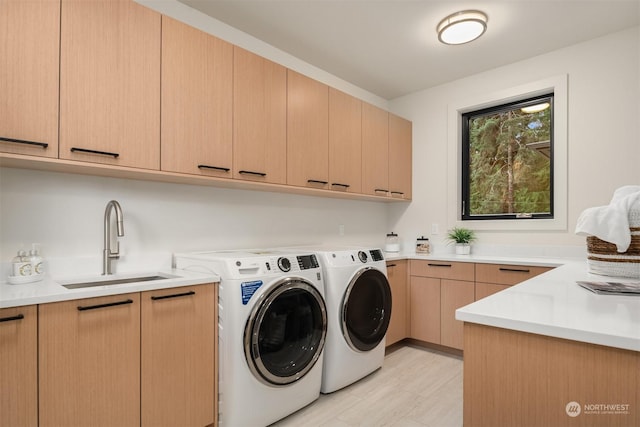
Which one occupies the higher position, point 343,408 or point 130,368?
point 130,368

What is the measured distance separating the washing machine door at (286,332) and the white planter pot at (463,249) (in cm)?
170

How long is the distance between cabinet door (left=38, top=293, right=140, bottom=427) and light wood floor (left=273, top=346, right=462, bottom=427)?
2.86ft

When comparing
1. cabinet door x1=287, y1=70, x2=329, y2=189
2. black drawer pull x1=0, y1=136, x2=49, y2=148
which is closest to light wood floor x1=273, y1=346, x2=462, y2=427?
cabinet door x1=287, y1=70, x2=329, y2=189

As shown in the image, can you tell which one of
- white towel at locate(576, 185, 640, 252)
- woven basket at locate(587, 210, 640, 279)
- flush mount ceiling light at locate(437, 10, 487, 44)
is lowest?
woven basket at locate(587, 210, 640, 279)

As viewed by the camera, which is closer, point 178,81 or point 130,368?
point 130,368

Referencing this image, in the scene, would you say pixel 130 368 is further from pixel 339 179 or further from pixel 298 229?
pixel 339 179

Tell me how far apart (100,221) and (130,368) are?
84 cm

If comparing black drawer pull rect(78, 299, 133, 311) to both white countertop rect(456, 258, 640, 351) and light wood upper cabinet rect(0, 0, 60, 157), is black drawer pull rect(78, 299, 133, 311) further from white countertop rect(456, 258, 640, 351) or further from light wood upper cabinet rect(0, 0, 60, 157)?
white countertop rect(456, 258, 640, 351)

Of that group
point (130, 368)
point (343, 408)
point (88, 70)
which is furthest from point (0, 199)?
point (343, 408)

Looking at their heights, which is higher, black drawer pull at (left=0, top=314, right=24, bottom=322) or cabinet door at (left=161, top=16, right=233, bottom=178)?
cabinet door at (left=161, top=16, right=233, bottom=178)

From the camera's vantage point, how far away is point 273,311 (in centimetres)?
192

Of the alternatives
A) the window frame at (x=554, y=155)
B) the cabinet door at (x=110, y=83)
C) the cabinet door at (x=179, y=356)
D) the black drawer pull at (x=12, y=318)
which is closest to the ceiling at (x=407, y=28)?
the window frame at (x=554, y=155)

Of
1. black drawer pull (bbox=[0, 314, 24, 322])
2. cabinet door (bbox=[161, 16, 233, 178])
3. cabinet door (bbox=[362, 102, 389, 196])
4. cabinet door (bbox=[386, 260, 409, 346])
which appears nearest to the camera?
black drawer pull (bbox=[0, 314, 24, 322])

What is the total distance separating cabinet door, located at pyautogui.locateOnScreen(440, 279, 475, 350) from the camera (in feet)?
9.54
